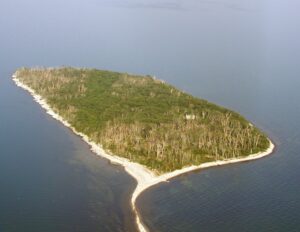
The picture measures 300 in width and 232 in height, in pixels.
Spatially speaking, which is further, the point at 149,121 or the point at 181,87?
the point at 181,87

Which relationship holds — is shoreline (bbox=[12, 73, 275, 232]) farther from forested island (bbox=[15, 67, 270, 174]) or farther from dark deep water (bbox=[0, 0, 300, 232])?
dark deep water (bbox=[0, 0, 300, 232])

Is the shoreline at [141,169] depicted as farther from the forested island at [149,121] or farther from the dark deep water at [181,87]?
the dark deep water at [181,87]

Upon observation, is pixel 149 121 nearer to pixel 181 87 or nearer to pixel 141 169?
pixel 141 169

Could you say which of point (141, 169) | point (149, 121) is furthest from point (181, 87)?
point (141, 169)

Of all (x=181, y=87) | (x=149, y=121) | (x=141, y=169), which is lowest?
(x=141, y=169)

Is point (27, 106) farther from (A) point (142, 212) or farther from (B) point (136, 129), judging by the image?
(A) point (142, 212)

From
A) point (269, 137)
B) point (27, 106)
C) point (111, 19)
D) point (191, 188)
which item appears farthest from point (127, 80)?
point (111, 19)

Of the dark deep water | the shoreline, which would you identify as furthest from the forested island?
the dark deep water

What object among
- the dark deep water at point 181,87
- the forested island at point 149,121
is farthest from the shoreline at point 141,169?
the dark deep water at point 181,87
